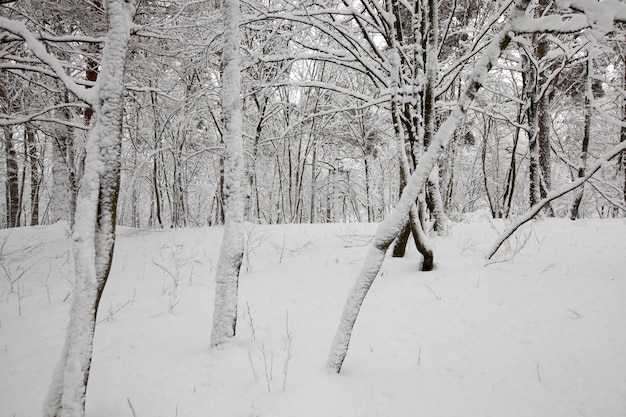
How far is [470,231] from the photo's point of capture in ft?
19.2

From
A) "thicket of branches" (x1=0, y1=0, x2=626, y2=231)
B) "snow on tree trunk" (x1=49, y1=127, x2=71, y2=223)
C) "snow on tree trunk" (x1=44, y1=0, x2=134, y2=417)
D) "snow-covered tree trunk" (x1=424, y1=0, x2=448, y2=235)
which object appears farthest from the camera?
"snow on tree trunk" (x1=49, y1=127, x2=71, y2=223)

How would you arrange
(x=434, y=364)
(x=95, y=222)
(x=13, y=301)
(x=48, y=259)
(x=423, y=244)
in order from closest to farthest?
1. (x=95, y=222)
2. (x=434, y=364)
3. (x=423, y=244)
4. (x=13, y=301)
5. (x=48, y=259)

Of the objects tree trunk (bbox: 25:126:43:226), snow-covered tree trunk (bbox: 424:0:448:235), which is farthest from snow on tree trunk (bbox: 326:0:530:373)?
tree trunk (bbox: 25:126:43:226)

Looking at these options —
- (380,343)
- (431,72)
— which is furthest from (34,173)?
(380,343)

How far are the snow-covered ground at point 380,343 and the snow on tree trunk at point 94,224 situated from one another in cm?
35

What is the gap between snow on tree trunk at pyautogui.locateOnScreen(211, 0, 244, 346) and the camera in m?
2.69

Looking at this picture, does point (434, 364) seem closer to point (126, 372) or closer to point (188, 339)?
point (188, 339)

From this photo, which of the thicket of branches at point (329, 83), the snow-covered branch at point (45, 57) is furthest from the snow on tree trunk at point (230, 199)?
the snow-covered branch at point (45, 57)

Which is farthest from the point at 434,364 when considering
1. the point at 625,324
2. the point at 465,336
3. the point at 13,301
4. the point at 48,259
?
the point at 48,259

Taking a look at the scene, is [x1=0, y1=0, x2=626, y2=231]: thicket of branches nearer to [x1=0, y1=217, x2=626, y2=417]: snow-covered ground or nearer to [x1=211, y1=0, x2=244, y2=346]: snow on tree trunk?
[x1=211, y1=0, x2=244, y2=346]: snow on tree trunk

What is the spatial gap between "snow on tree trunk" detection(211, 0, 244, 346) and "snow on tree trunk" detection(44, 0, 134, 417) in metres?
0.82

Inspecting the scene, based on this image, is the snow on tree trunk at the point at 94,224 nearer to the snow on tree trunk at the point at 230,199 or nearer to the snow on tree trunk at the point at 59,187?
the snow on tree trunk at the point at 230,199

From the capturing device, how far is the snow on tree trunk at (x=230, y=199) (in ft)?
8.81

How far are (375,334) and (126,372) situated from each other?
2136 mm
